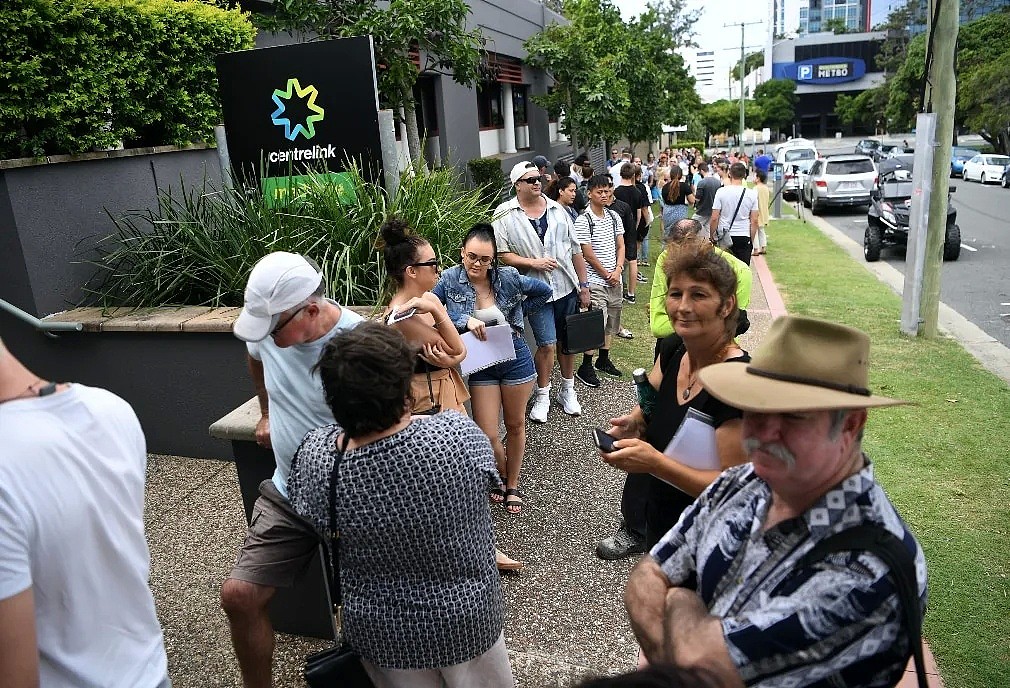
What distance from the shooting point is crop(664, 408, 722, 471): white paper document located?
246 centimetres

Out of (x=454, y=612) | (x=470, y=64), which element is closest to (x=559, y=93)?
(x=470, y=64)

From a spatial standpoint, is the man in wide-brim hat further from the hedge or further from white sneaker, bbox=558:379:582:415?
the hedge

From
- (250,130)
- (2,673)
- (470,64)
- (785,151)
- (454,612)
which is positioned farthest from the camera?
(785,151)

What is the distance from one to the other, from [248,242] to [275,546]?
3439 mm

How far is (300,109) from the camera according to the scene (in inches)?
249

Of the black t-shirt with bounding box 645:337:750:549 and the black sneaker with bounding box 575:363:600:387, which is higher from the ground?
the black t-shirt with bounding box 645:337:750:549

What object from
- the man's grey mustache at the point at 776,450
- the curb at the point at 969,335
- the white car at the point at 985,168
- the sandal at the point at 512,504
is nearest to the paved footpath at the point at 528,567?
the sandal at the point at 512,504

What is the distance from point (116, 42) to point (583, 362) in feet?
16.1

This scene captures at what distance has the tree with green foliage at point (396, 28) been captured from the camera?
27.2ft

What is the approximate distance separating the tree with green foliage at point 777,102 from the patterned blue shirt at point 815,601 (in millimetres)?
89175

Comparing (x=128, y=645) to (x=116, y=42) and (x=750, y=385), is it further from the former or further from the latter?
(x=116, y=42)

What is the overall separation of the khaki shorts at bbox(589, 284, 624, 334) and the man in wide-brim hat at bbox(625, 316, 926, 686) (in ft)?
17.8

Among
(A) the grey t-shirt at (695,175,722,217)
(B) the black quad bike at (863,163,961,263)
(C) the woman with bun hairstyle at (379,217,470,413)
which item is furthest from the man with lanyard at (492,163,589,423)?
(B) the black quad bike at (863,163,961,263)

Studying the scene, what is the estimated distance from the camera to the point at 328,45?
6.01 m
